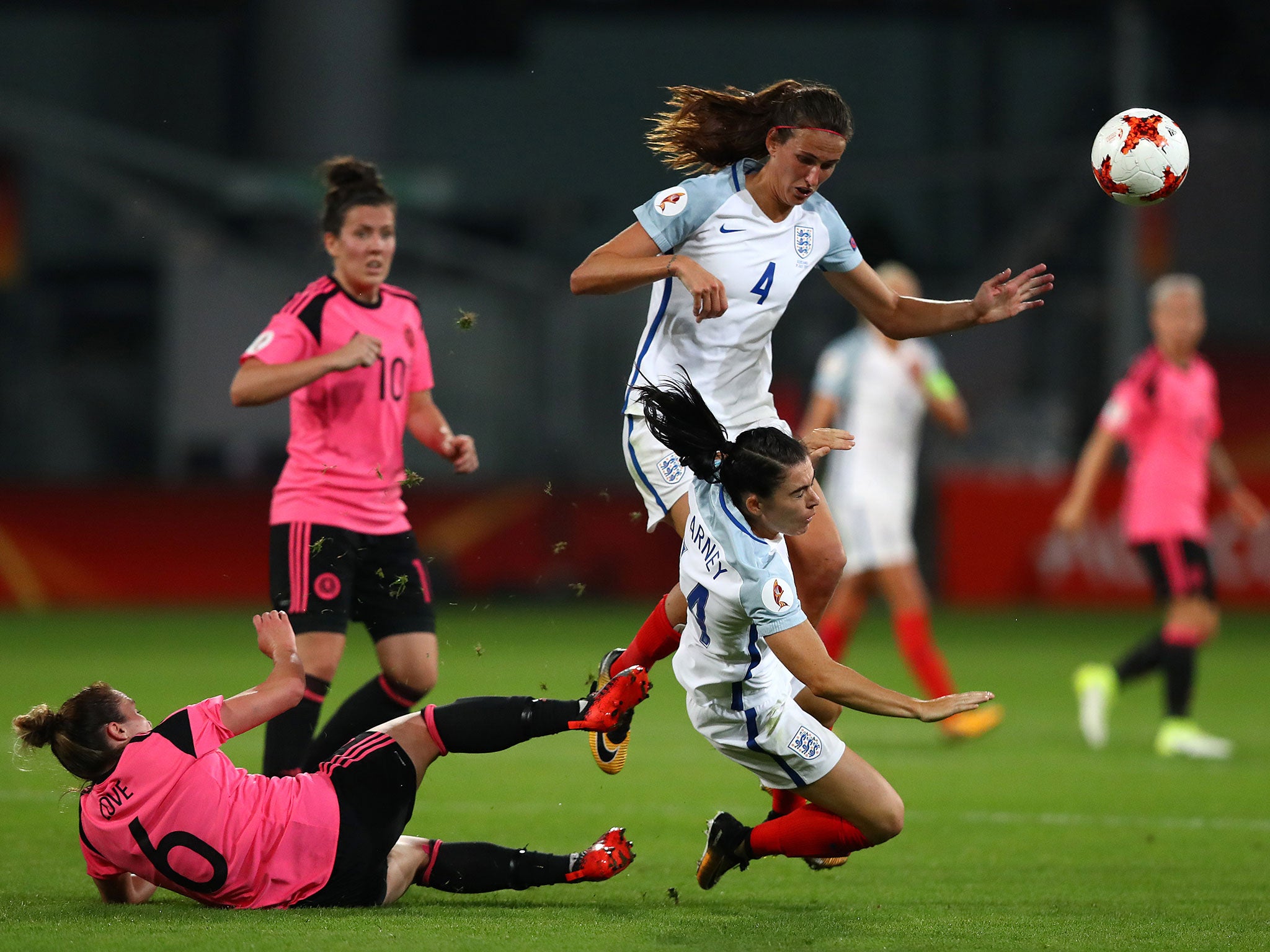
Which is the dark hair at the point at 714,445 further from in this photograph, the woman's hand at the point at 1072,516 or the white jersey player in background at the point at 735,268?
the woman's hand at the point at 1072,516

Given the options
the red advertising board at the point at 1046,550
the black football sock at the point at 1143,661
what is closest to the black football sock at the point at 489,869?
the black football sock at the point at 1143,661

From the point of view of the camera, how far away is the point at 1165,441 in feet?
29.1

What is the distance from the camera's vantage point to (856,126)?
23.5m

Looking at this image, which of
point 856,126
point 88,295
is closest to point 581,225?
point 856,126

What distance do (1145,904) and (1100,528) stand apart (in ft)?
38.4

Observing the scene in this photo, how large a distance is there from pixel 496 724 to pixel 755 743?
2.50ft

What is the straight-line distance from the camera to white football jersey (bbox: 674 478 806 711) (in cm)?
471

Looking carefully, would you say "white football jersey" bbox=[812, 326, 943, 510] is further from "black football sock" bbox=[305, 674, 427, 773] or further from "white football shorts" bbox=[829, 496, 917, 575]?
"black football sock" bbox=[305, 674, 427, 773]

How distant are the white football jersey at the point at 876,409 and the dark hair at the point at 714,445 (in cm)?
410

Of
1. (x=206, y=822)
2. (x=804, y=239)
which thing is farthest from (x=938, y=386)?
(x=206, y=822)

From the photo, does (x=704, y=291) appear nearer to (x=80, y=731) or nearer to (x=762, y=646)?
(x=762, y=646)

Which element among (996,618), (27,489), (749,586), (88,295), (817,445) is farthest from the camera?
(88,295)

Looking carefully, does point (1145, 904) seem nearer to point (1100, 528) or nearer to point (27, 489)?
point (1100, 528)

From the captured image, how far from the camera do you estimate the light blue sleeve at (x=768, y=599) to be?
4688 mm
